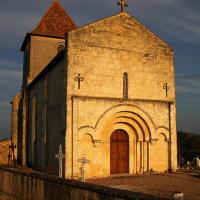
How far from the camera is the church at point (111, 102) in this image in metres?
16.7

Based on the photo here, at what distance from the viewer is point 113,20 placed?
18250 millimetres

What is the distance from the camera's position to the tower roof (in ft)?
96.0

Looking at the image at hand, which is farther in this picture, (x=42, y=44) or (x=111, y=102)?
(x=42, y=44)

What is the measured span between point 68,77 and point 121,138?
4.81 meters

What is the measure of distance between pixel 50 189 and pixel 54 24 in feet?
76.3

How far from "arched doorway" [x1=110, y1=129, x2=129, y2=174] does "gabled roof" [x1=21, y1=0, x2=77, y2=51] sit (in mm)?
13954

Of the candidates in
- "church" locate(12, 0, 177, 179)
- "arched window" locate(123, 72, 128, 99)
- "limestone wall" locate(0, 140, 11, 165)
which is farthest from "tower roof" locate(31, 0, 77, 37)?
"arched window" locate(123, 72, 128, 99)

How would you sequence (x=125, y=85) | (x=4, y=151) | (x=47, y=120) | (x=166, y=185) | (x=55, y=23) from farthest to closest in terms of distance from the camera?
(x=55, y=23) → (x=4, y=151) → (x=47, y=120) → (x=125, y=85) → (x=166, y=185)

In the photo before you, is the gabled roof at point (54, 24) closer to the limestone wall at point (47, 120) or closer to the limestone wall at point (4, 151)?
the limestone wall at point (47, 120)

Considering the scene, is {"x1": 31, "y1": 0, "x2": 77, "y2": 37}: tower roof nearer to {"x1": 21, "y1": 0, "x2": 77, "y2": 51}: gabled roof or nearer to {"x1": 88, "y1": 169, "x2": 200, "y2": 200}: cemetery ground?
{"x1": 21, "y1": 0, "x2": 77, "y2": 51}: gabled roof

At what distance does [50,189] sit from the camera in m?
9.25

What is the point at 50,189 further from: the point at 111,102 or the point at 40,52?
the point at 40,52

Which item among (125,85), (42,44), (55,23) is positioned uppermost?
(55,23)

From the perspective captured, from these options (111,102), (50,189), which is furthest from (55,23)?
(50,189)
